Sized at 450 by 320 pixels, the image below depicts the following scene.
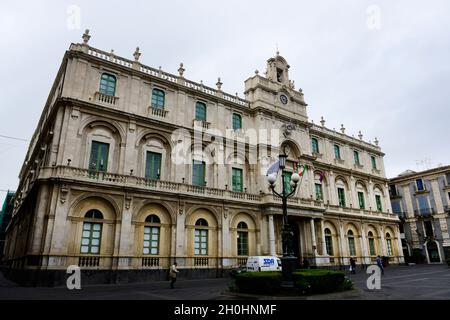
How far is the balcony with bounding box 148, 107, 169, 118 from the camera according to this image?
25266 millimetres

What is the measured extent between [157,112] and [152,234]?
32.0 feet

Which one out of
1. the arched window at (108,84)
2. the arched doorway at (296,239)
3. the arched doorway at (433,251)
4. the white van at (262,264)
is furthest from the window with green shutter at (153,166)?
the arched doorway at (433,251)

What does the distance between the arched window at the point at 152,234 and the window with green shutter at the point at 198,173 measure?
472 cm

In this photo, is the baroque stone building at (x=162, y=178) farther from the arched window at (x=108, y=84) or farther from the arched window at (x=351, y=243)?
the arched window at (x=351, y=243)

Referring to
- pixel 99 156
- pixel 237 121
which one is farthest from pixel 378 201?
pixel 99 156

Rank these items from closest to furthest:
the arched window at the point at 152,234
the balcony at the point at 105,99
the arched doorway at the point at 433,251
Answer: the arched window at the point at 152,234 → the balcony at the point at 105,99 → the arched doorway at the point at 433,251

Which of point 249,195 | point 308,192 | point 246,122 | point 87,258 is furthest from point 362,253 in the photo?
point 87,258

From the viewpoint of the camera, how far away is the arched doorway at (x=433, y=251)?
1719 inches

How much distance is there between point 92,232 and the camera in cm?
2047

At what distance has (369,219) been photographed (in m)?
39.1

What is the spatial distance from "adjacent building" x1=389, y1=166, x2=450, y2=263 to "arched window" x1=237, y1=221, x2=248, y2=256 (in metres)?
30.9

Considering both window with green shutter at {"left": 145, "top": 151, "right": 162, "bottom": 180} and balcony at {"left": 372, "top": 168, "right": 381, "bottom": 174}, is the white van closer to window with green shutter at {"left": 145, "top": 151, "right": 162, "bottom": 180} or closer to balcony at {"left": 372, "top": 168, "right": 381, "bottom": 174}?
window with green shutter at {"left": 145, "top": 151, "right": 162, "bottom": 180}

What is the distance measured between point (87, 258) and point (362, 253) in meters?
30.5
